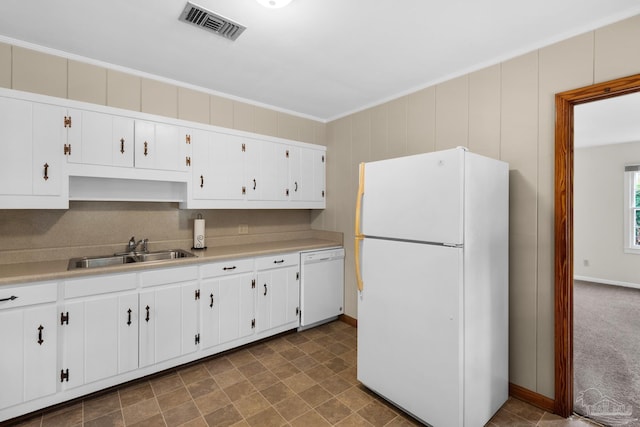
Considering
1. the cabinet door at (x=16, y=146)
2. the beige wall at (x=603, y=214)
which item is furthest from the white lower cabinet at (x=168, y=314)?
the beige wall at (x=603, y=214)

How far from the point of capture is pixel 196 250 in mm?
3004

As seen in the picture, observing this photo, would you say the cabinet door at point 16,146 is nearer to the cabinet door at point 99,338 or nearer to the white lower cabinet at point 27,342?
the white lower cabinet at point 27,342

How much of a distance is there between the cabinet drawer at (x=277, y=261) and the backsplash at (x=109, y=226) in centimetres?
59

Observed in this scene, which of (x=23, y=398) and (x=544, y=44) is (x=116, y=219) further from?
(x=544, y=44)

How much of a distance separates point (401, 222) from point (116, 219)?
2483mm

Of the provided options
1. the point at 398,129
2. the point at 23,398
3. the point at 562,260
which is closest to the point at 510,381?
the point at 562,260

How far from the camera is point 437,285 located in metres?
1.83

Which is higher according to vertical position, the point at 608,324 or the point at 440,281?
the point at 440,281

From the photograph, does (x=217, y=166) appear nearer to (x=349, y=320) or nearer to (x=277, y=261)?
(x=277, y=261)

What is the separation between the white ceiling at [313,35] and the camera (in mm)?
1778

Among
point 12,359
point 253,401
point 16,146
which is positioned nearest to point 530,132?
point 253,401

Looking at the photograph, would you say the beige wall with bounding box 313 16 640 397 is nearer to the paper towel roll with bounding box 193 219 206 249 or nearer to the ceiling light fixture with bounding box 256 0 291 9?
the ceiling light fixture with bounding box 256 0 291 9

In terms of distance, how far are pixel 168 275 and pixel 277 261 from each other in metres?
1.04

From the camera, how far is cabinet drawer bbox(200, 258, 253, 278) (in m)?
2.65
